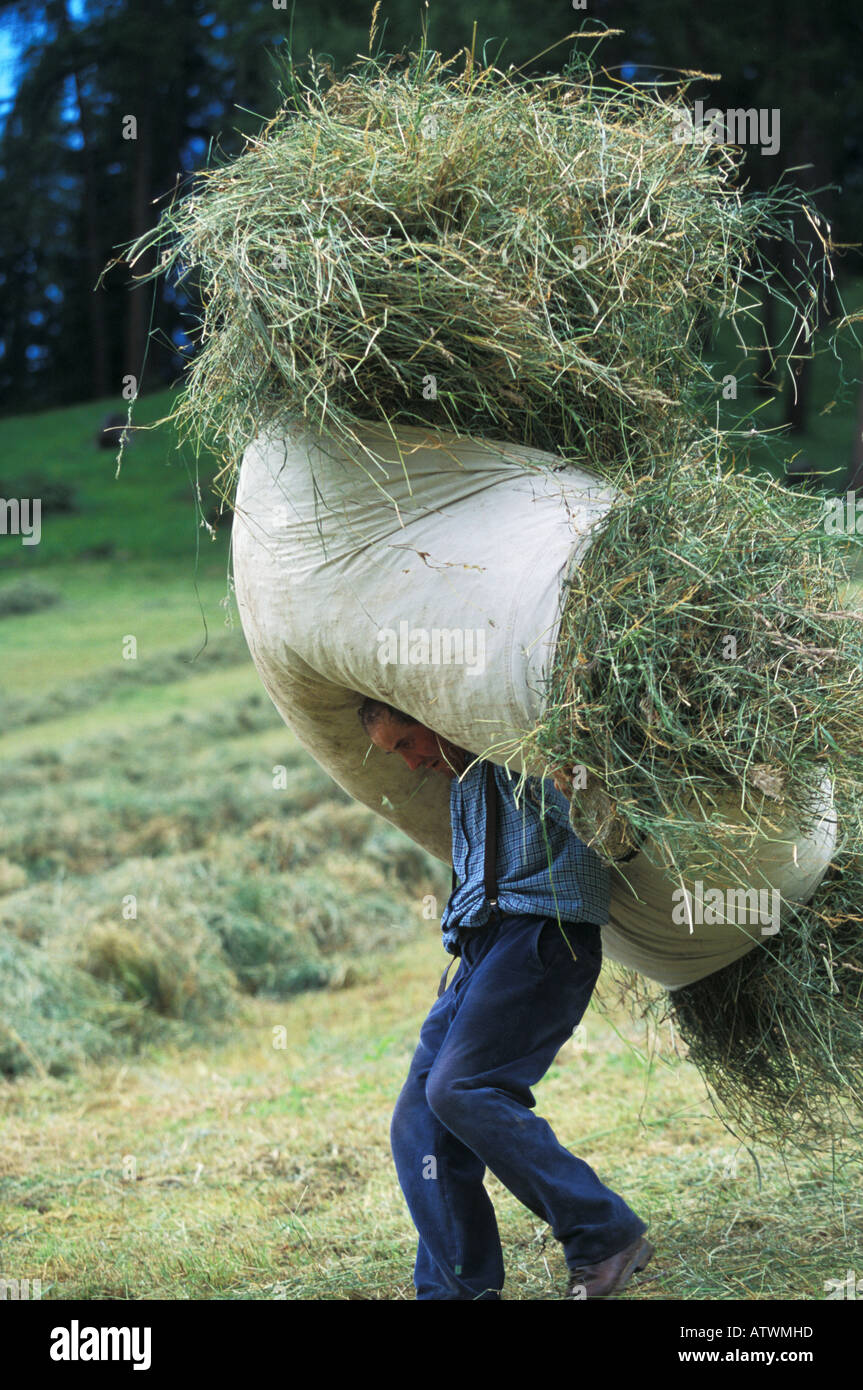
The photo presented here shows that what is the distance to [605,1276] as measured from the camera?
300 cm

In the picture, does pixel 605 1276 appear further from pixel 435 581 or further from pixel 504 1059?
pixel 435 581

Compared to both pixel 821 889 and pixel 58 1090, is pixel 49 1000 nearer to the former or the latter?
pixel 58 1090

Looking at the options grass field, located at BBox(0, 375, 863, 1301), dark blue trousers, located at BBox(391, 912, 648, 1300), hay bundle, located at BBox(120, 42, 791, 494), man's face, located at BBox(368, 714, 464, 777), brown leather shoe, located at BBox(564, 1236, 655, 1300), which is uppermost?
hay bundle, located at BBox(120, 42, 791, 494)

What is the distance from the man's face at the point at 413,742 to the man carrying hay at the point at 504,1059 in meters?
0.14

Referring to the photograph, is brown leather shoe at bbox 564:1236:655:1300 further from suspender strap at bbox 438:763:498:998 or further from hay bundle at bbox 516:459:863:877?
hay bundle at bbox 516:459:863:877

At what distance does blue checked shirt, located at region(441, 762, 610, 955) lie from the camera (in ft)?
9.70

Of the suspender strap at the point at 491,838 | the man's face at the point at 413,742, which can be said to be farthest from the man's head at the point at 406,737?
the suspender strap at the point at 491,838

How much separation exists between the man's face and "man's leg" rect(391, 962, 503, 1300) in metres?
0.54

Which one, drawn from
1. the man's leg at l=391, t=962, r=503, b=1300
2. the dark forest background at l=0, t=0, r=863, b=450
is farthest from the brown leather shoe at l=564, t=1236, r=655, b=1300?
the dark forest background at l=0, t=0, r=863, b=450

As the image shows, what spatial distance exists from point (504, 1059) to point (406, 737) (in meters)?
0.80

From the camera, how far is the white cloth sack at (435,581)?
8.93 feet

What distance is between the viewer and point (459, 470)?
2912 millimetres

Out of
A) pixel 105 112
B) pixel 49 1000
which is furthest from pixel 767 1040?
pixel 105 112

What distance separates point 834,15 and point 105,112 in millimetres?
9659
